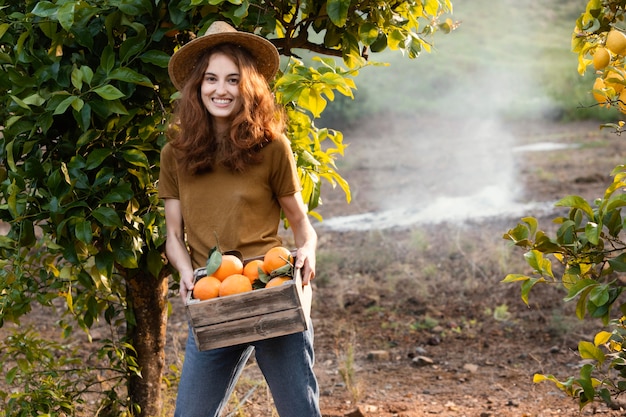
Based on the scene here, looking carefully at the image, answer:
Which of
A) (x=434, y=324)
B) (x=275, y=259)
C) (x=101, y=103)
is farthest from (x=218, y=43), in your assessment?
(x=434, y=324)

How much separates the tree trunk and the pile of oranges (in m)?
0.87

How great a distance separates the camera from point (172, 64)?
2.04 m

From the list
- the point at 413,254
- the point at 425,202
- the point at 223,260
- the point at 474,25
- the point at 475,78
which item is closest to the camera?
the point at 223,260

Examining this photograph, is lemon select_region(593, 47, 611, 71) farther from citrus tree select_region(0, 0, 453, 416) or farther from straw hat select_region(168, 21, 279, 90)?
straw hat select_region(168, 21, 279, 90)

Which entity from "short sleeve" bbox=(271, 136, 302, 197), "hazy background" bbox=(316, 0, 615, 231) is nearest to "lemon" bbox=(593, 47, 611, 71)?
"short sleeve" bbox=(271, 136, 302, 197)

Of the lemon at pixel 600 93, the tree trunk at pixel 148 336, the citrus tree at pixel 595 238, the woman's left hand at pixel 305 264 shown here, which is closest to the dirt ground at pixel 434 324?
the tree trunk at pixel 148 336

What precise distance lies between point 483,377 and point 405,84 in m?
8.41

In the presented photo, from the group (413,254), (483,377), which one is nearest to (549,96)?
(413,254)

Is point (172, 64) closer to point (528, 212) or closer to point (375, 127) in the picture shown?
point (528, 212)

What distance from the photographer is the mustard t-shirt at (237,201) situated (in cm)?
197

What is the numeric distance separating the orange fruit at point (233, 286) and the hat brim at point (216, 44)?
1.87ft

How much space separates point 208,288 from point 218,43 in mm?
Answer: 617

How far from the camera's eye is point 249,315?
1761 millimetres

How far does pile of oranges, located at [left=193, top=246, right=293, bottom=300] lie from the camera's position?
1775 mm
